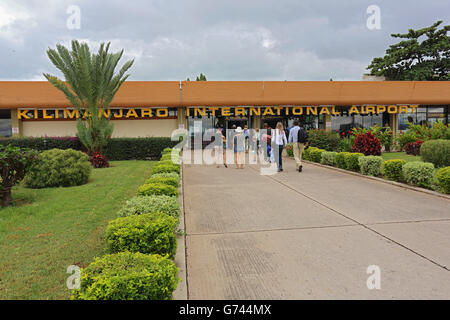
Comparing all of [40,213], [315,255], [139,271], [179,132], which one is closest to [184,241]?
[315,255]

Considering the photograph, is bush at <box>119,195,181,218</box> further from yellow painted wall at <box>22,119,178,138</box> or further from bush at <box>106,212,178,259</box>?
yellow painted wall at <box>22,119,178,138</box>

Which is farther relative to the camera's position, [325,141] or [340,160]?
[325,141]

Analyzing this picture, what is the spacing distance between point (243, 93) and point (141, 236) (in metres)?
18.2

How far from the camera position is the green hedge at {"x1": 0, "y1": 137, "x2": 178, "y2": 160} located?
17594 millimetres

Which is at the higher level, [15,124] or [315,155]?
[15,124]

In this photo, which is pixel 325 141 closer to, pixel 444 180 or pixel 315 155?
pixel 315 155

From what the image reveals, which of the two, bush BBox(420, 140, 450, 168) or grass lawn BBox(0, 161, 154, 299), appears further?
bush BBox(420, 140, 450, 168)

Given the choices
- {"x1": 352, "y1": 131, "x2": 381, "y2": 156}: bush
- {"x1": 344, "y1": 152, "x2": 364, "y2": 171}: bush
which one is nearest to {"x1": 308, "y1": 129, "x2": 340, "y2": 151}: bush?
{"x1": 352, "y1": 131, "x2": 381, "y2": 156}: bush

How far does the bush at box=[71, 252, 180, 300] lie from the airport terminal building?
1795cm

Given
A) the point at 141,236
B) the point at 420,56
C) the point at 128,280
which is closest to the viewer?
the point at 128,280

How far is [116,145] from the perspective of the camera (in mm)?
17625

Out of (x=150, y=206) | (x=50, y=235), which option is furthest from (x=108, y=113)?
(x=150, y=206)

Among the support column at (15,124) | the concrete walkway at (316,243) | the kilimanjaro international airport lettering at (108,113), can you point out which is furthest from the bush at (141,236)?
the support column at (15,124)
